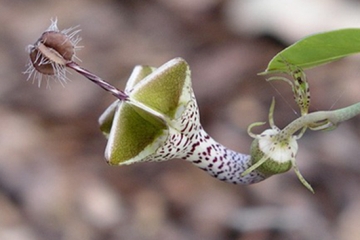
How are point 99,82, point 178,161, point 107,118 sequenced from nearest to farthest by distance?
point 99,82, point 107,118, point 178,161

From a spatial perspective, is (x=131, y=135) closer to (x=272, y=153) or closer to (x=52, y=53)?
(x=52, y=53)

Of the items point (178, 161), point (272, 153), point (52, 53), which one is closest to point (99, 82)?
point (52, 53)

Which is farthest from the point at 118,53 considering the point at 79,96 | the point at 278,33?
the point at 278,33

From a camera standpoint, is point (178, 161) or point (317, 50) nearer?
point (317, 50)

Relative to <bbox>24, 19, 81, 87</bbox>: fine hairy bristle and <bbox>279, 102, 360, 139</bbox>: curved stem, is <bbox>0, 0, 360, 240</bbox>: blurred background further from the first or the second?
<bbox>24, 19, 81, 87</bbox>: fine hairy bristle

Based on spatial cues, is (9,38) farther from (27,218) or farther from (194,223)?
(194,223)

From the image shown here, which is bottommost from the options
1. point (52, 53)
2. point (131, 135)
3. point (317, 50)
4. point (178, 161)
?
point (178, 161)
